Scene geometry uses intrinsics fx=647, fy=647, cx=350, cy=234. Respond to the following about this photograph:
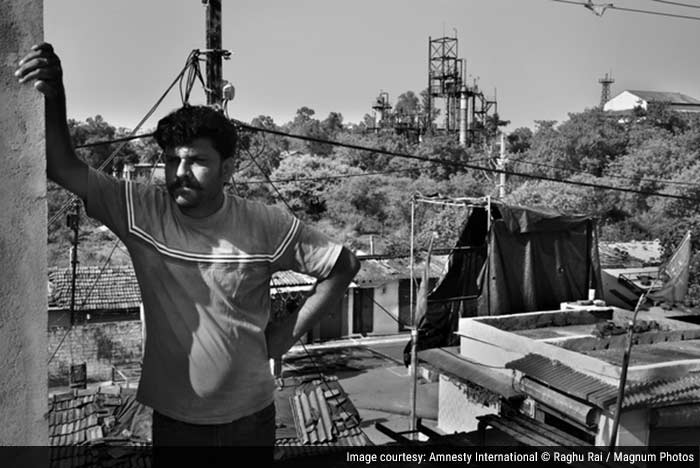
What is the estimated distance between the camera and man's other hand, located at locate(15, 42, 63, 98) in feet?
4.51

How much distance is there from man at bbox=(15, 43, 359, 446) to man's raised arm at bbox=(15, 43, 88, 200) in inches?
0.6

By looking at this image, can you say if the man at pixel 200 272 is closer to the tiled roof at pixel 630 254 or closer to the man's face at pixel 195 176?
the man's face at pixel 195 176

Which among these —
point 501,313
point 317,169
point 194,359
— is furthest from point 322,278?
point 317,169

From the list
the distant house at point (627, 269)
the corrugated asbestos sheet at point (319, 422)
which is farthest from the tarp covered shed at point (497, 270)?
the distant house at point (627, 269)

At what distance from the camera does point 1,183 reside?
136cm

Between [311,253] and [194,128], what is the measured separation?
0.48m

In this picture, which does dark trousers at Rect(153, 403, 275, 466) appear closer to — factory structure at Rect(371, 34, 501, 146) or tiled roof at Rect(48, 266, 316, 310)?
tiled roof at Rect(48, 266, 316, 310)

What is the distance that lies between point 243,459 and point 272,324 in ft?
1.29

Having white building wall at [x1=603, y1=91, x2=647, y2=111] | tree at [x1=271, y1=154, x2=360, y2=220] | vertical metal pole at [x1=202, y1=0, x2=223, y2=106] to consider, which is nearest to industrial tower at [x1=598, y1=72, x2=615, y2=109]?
white building wall at [x1=603, y1=91, x2=647, y2=111]

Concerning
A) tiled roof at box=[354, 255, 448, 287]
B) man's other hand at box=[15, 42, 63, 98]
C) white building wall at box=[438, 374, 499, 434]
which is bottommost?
white building wall at box=[438, 374, 499, 434]

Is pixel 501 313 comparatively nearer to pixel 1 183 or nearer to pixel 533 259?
pixel 533 259

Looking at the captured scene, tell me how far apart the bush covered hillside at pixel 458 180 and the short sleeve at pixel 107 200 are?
18248 millimetres

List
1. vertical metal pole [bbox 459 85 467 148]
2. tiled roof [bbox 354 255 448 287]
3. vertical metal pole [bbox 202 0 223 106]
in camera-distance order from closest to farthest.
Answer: vertical metal pole [bbox 202 0 223 106]
tiled roof [bbox 354 255 448 287]
vertical metal pole [bbox 459 85 467 148]

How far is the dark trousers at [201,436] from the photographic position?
1781 millimetres
